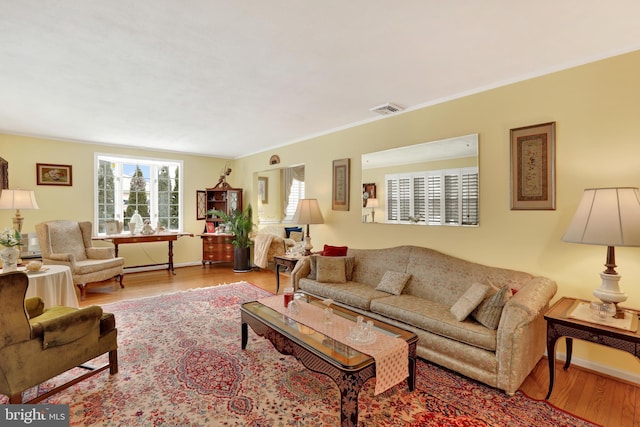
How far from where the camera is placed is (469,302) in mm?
2551

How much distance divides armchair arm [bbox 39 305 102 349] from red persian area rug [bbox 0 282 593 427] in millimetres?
434

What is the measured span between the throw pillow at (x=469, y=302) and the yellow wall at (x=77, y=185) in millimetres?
5919

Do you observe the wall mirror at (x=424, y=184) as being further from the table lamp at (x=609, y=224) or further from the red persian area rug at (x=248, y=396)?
the red persian area rug at (x=248, y=396)

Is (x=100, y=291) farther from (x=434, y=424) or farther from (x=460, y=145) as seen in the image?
(x=460, y=145)

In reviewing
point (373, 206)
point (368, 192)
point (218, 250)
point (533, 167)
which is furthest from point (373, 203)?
point (218, 250)

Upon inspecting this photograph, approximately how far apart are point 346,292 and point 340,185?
1747 millimetres

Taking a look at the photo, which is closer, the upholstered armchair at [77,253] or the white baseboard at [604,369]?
the white baseboard at [604,369]

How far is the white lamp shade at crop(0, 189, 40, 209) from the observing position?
3.79 metres

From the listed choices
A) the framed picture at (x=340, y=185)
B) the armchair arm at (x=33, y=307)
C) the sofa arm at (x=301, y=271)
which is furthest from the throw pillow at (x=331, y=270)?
the armchair arm at (x=33, y=307)

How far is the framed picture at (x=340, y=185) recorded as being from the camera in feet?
15.0

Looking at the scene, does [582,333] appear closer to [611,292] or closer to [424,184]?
[611,292]

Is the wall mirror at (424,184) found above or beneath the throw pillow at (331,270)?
above

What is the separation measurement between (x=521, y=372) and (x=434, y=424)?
80cm

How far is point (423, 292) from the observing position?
3248 mm
